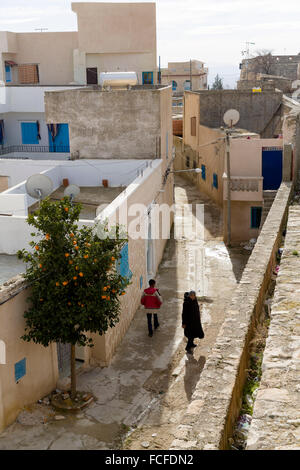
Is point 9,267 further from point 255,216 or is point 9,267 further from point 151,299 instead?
point 255,216

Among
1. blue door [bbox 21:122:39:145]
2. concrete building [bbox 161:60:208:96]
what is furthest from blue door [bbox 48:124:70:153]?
concrete building [bbox 161:60:208:96]

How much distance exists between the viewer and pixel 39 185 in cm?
1250

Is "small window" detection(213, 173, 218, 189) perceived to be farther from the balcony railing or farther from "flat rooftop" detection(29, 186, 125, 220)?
"flat rooftop" detection(29, 186, 125, 220)

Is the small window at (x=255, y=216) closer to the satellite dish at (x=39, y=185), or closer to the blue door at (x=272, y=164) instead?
the blue door at (x=272, y=164)

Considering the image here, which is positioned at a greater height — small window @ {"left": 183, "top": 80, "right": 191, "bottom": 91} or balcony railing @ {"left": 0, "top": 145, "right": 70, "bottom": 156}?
small window @ {"left": 183, "top": 80, "right": 191, "bottom": 91}

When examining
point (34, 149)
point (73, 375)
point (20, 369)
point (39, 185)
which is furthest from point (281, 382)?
point (34, 149)

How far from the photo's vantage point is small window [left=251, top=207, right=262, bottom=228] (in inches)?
804

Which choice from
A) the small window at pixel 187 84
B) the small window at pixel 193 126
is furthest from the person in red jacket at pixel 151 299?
the small window at pixel 187 84

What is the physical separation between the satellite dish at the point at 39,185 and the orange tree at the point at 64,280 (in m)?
3.48

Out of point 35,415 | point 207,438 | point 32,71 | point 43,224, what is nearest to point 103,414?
point 35,415

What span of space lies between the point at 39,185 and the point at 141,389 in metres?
5.29

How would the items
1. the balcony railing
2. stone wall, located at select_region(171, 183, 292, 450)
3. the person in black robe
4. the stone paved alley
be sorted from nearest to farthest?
stone wall, located at select_region(171, 183, 292, 450)
the stone paved alley
the person in black robe
the balcony railing

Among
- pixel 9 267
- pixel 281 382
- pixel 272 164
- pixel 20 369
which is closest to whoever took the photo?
pixel 281 382

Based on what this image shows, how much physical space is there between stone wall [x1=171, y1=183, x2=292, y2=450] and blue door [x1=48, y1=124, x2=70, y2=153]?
15589 millimetres
